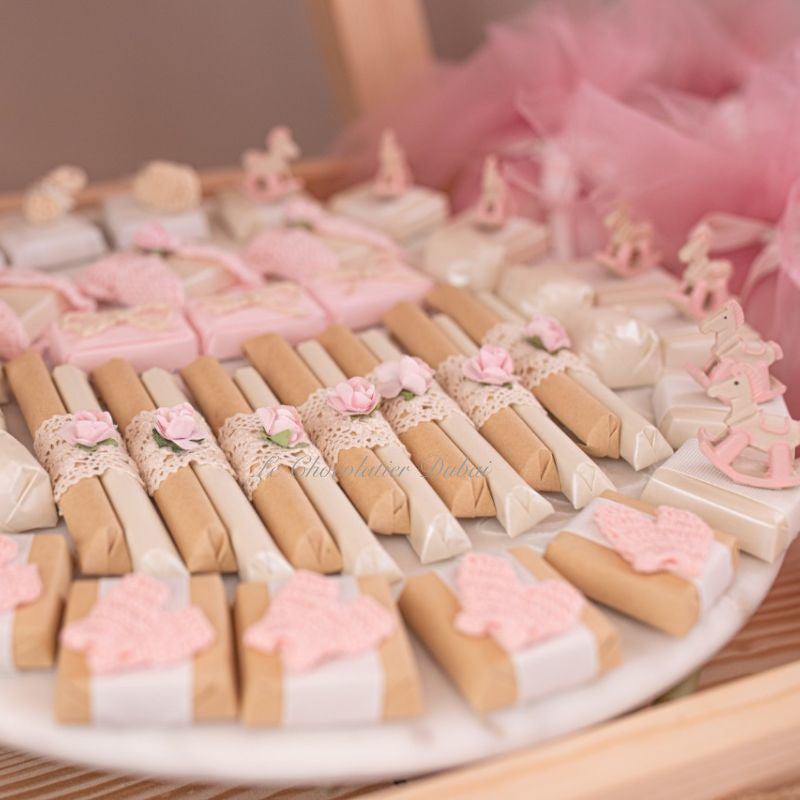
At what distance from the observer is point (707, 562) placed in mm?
785

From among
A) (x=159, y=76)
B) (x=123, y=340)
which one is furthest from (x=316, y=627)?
(x=159, y=76)

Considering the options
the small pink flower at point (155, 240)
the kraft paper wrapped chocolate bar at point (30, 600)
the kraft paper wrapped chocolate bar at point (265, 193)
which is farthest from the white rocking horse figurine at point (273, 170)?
the kraft paper wrapped chocolate bar at point (30, 600)

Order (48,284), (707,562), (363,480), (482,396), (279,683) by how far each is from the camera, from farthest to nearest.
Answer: (48,284), (482,396), (363,480), (707,562), (279,683)

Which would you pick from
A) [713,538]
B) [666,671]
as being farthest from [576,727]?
[713,538]

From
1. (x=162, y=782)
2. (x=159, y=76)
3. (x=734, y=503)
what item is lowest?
(x=162, y=782)

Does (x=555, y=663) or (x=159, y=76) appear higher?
(x=159, y=76)

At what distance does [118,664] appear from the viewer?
27.0 inches

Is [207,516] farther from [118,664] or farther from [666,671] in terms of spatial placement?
[666,671]

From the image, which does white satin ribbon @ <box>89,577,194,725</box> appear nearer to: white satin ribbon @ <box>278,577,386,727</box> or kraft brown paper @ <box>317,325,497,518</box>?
white satin ribbon @ <box>278,577,386,727</box>

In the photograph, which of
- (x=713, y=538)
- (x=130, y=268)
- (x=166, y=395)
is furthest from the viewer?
(x=130, y=268)

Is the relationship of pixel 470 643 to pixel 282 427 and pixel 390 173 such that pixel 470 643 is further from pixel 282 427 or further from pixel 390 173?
pixel 390 173

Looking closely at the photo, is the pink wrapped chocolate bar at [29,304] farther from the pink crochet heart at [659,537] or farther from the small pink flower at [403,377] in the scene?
the pink crochet heart at [659,537]

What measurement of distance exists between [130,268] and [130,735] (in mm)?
742

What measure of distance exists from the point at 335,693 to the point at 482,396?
15.6 inches
